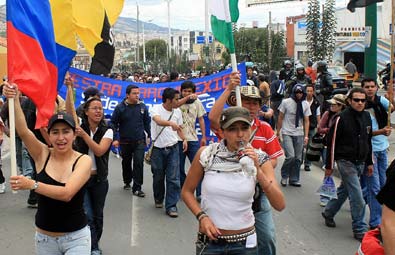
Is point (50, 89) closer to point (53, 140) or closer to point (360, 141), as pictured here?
point (53, 140)

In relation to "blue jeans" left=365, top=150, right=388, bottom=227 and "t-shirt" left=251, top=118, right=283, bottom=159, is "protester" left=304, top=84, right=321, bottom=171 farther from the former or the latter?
"t-shirt" left=251, top=118, right=283, bottom=159

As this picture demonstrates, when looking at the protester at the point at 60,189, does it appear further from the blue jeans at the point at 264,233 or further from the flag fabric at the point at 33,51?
the blue jeans at the point at 264,233

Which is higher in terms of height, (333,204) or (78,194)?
(78,194)

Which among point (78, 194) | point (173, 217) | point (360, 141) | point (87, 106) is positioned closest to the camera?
point (78, 194)

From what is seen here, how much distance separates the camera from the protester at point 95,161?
568 cm

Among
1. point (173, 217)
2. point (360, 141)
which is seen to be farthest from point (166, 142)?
point (360, 141)

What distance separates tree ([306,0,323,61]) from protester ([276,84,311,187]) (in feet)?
46.0

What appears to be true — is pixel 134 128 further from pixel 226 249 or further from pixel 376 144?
pixel 226 249

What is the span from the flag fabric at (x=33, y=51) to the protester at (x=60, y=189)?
0.19 meters

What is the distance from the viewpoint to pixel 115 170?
1088 centimetres

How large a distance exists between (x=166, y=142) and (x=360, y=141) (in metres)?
2.75

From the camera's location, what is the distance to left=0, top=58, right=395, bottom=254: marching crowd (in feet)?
11.6

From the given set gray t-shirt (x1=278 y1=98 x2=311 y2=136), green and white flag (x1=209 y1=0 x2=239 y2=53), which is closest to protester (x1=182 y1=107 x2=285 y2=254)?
green and white flag (x1=209 y1=0 x2=239 y2=53)

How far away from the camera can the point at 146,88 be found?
34.9 feet
